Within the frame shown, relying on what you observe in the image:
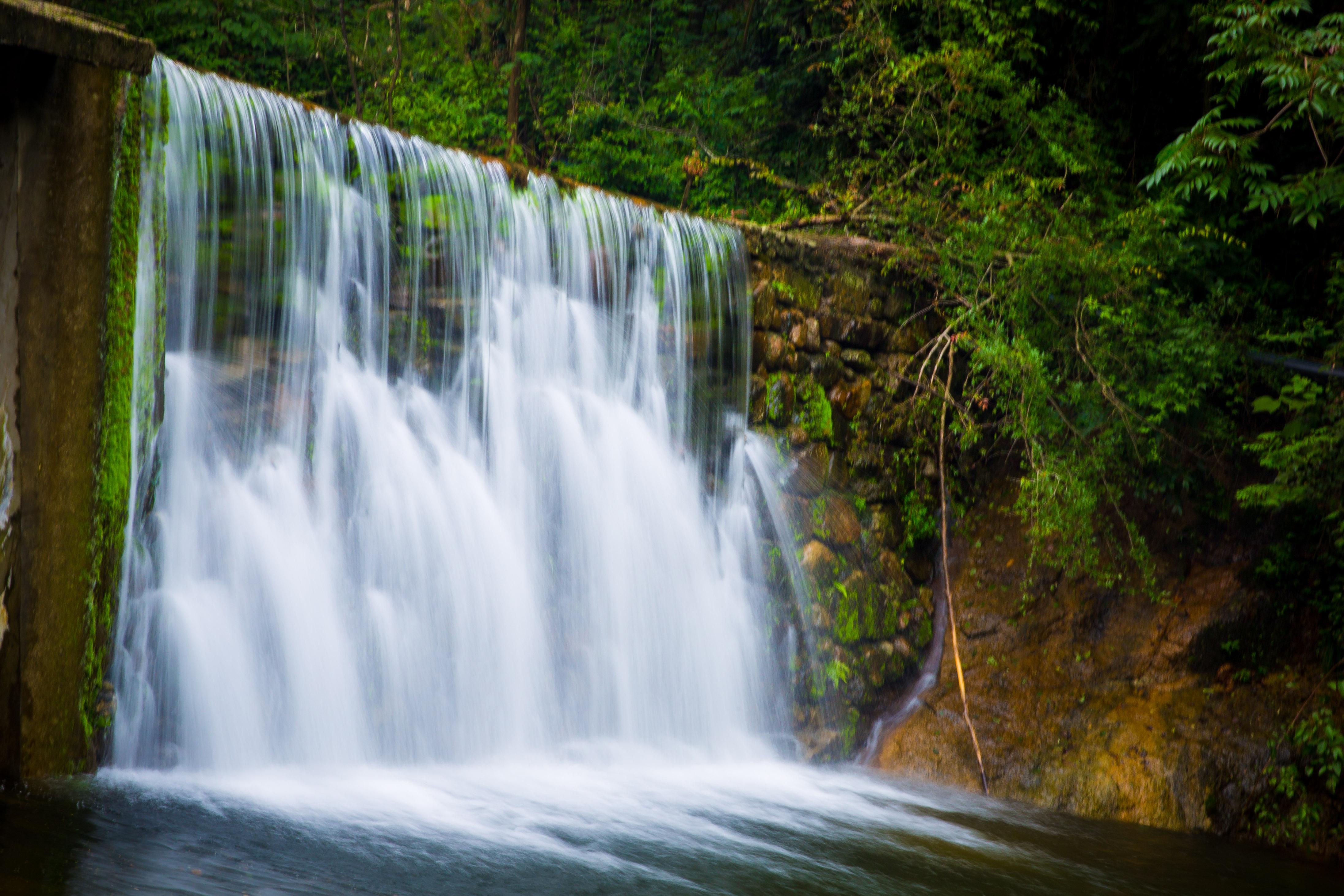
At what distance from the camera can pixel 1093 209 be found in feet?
28.7

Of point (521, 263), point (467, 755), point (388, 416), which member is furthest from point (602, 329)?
point (467, 755)

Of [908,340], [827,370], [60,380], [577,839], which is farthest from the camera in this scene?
[908,340]

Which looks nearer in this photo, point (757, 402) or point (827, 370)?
point (757, 402)

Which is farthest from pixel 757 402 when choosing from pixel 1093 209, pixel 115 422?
pixel 115 422

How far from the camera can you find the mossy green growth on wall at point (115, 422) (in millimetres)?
4207

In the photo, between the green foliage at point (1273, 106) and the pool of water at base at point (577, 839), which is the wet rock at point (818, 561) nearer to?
the pool of water at base at point (577, 839)

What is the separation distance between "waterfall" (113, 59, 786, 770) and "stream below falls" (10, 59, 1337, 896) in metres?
0.02

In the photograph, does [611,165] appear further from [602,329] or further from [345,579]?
[345,579]

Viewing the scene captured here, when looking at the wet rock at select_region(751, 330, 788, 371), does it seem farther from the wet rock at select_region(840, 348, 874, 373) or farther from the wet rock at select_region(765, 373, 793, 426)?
the wet rock at select_region(840, 348, 874, 373)

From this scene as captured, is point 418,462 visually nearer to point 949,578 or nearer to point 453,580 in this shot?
point 453,580

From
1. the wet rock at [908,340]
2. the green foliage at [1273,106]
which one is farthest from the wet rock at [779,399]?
the green foliage at [1273,106]

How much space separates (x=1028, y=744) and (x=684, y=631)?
96.6 inches

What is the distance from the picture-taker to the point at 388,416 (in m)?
5.72

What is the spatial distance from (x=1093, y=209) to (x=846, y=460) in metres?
3.36
